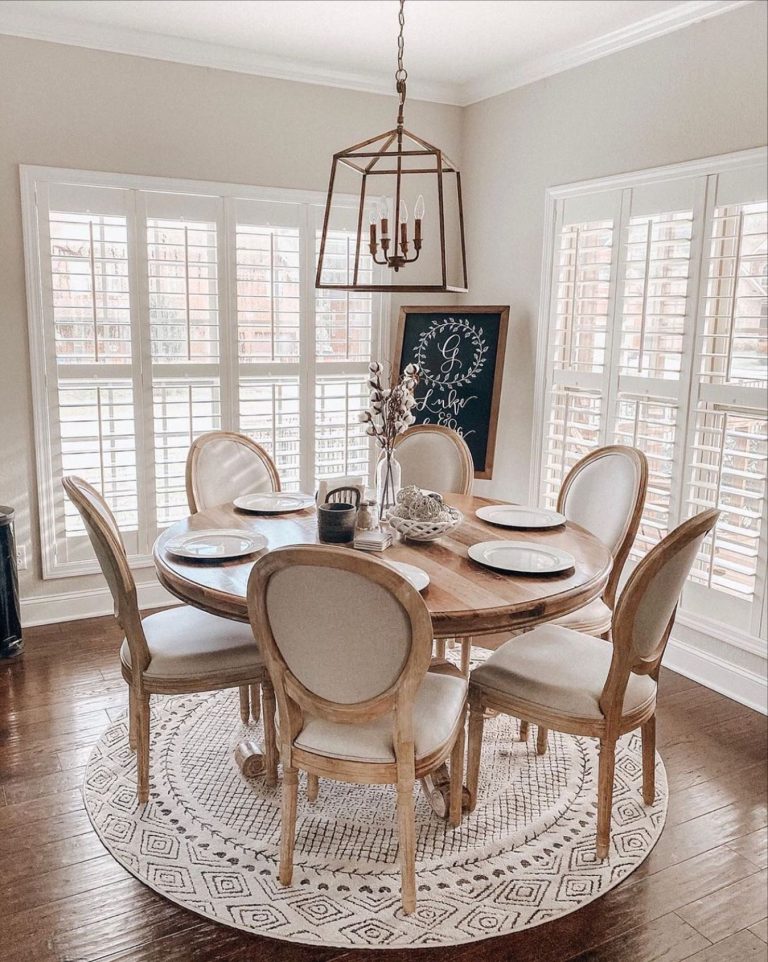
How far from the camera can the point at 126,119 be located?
3768mm

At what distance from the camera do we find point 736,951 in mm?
1945

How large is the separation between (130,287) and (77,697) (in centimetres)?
191

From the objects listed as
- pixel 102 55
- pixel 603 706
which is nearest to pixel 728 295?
pixel 603 706

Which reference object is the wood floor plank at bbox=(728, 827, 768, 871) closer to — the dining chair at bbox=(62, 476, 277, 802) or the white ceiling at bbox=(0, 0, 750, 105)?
the dining chair at bbox=(62, 476, 277, 802)

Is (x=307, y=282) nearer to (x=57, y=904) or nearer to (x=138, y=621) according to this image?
(x=138, y=621)

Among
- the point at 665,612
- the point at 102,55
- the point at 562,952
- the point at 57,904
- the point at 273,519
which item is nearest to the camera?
the point at 562,952

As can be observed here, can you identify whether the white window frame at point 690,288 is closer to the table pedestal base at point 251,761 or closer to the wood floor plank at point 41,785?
the table pedestal base at point 251,761

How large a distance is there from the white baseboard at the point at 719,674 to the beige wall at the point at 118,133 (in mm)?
2807

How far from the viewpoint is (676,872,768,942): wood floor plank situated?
2.02 metres

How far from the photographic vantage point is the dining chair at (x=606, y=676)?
2.10 m

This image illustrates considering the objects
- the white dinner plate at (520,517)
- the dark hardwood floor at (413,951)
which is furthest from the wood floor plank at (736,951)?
the white dinner plate at (520,517)

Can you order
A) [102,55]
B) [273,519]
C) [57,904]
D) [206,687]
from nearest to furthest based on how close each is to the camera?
[57,904], [206,687], [273,519], [102,55]

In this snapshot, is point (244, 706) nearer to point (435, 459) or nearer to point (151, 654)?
point (151, 654)

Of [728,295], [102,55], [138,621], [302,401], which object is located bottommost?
[138,621]
